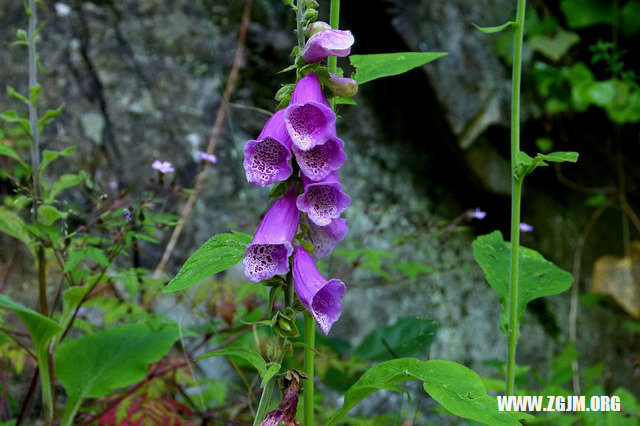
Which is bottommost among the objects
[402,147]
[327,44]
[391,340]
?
[391,340]

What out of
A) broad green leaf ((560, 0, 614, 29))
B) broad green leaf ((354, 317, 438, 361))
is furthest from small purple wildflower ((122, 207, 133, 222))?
broad green leaf ((560, 0, 614, 29))

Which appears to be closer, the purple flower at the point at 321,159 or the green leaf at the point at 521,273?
the purple flower at the point at 321,159

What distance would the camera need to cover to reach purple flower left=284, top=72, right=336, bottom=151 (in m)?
1.03

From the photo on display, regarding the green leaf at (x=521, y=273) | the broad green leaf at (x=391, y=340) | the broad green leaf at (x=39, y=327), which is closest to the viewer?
the broad green leaf at (x=39, y=327)

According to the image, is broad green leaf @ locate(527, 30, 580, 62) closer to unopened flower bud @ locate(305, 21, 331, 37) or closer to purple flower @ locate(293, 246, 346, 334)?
unopened flower bud @ locate(305, 21, 331, 37)

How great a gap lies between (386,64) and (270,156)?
328mm

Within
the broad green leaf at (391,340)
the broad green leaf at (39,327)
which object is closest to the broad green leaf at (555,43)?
the broad green leaf at (391,340)

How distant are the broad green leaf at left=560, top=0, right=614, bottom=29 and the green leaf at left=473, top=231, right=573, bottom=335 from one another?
190 centimetres

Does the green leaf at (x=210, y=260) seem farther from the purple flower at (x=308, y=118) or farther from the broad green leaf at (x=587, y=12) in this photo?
the broad green leaf at (x=587, y=12)

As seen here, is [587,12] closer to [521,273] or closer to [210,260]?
[521,273]

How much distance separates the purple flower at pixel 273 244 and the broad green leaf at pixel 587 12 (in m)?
2.55

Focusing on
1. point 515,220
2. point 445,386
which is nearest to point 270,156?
point 445,386

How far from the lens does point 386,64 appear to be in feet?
4.09

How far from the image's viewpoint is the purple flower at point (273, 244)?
1036mm
